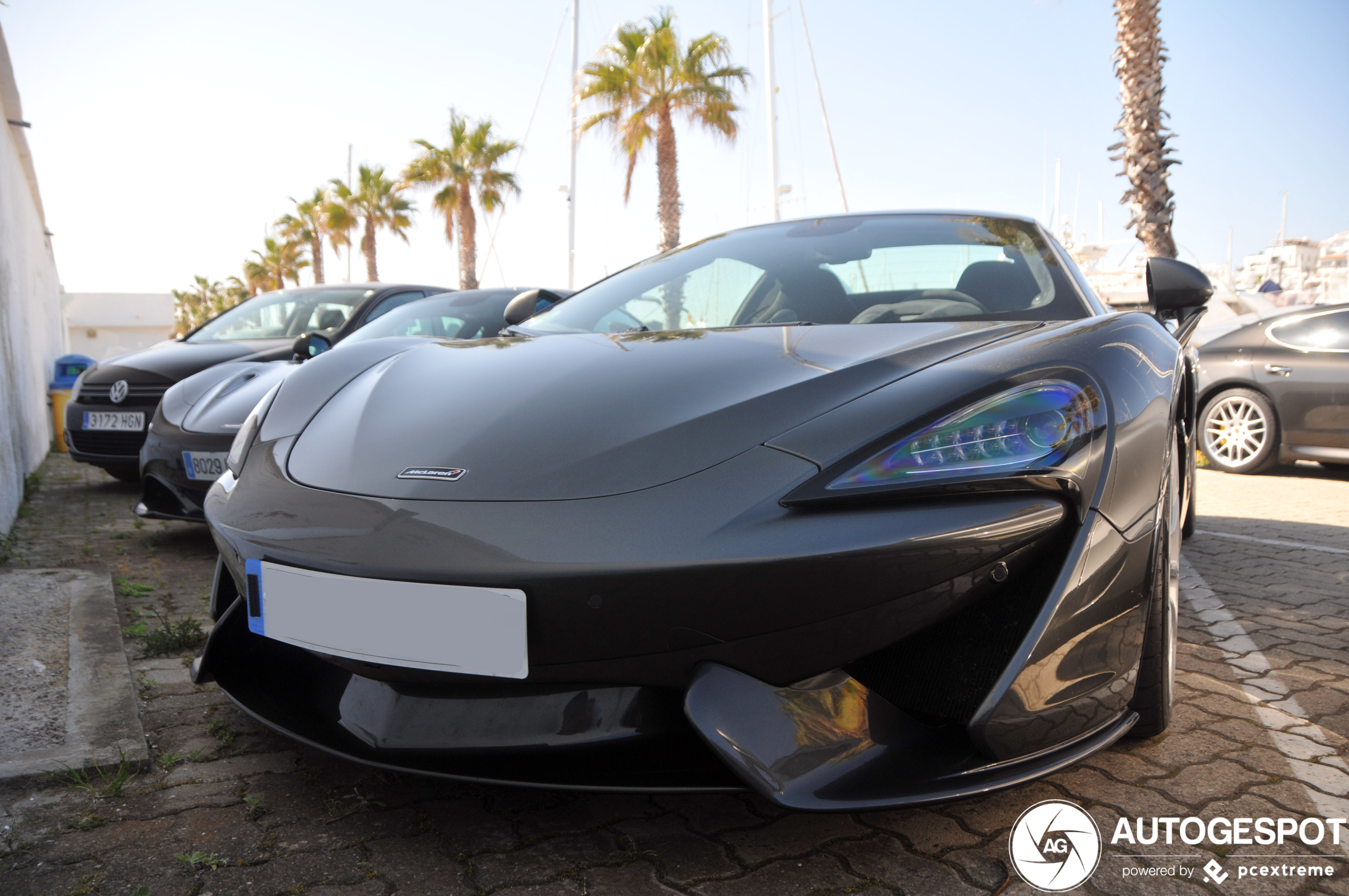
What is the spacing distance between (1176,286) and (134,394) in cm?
540

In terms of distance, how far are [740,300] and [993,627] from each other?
1.32m

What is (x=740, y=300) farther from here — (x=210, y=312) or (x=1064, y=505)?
(x=210, y=312)

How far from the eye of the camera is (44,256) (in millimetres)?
11617

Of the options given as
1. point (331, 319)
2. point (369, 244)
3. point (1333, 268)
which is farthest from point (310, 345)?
point (1333, 268)

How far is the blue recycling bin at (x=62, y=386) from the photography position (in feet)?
28.1

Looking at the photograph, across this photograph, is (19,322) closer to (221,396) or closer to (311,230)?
(221,396)

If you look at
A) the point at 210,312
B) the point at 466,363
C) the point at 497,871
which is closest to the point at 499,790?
the point at 497,871

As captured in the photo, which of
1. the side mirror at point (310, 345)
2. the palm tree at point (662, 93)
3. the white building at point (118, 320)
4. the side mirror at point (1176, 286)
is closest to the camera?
the side mirror at point (1176, 286)

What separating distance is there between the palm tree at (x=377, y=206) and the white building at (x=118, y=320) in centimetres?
1476

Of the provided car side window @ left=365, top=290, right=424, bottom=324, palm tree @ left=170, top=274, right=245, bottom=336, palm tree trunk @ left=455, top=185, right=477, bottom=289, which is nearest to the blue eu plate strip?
car side window @ left=365, top=290, right=424, bottom=324

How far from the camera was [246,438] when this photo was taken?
201 centimetres

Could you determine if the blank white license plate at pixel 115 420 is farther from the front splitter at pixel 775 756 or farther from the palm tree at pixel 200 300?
the palm tree at pixel 200 300

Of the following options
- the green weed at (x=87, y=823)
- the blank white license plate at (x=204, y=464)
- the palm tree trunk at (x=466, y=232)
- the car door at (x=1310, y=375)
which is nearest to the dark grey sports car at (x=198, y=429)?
the blank white license plate at (x=204, y=464)

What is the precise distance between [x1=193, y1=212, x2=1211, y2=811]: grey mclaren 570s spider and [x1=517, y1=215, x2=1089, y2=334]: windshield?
0.48 meters
